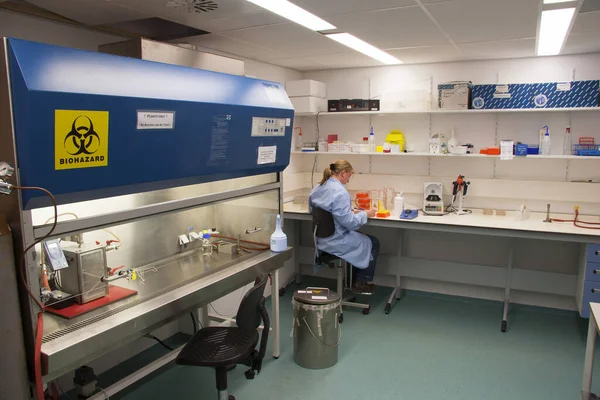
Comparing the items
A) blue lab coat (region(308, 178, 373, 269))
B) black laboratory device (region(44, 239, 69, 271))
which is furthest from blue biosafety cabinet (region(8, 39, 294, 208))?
blue lab coat (region(308, 178, 373, 269))

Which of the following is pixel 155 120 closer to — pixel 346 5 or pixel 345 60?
pixel 346 5

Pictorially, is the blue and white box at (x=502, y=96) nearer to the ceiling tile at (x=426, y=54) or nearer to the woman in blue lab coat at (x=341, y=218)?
the ceiling tile at (x=426, y=54)

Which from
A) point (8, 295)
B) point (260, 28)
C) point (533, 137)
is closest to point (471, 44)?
point (533, 137)

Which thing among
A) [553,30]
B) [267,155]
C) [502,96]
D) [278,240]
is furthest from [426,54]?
[278,240]

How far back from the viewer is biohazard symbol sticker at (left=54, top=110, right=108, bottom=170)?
1479 mm

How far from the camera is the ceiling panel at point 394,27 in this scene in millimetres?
2275

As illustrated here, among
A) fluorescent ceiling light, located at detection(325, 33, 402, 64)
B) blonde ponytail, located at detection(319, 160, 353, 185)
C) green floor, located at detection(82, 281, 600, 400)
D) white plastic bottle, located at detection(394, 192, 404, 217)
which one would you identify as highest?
fluorescent ceiling light, located at detection(325, 33, 402, 64)

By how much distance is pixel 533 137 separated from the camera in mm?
3838

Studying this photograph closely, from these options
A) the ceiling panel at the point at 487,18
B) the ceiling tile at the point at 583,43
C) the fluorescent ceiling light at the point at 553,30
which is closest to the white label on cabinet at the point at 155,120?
the ceiling panel at the point at 487,18

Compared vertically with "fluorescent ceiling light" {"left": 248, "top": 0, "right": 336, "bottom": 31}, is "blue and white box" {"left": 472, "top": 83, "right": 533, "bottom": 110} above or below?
below

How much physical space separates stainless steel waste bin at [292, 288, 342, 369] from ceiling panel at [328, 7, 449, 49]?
168 cm

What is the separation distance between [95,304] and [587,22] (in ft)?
9.45

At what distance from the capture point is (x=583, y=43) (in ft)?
10.2

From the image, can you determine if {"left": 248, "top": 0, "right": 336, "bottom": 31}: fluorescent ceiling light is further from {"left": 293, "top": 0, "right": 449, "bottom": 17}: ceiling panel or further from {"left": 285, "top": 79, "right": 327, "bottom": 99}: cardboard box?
{"left": 285, "top": 79, "right": 327, "bottom": 99}: cardboard box
